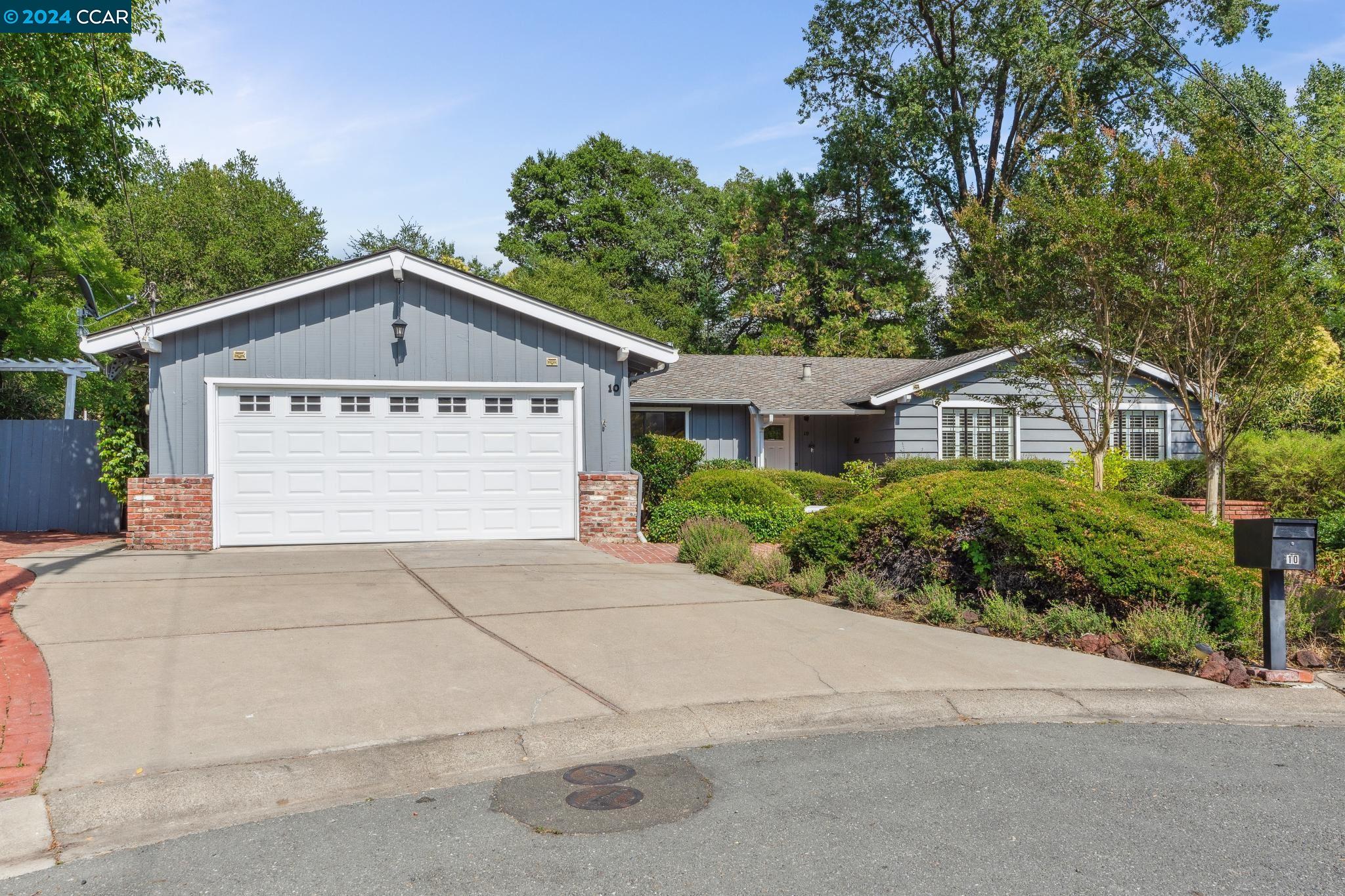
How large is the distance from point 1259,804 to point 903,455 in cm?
1838

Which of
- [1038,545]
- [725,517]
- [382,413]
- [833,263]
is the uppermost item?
[833,263]

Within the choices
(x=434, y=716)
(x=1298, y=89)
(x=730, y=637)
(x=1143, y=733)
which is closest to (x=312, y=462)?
(x=730, y=637)

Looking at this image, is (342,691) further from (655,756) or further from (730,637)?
(730,637)

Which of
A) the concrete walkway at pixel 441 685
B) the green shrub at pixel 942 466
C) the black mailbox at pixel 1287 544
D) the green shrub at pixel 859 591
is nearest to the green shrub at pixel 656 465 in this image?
the green shrub at pixel 942 466

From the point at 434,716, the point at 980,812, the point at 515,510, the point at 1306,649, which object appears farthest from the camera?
the point at 515,510

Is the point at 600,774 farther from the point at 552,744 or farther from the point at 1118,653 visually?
the point at 1118,653

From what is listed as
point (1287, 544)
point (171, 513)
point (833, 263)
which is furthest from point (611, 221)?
point (1287, 544)

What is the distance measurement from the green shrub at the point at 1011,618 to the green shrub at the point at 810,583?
180cm

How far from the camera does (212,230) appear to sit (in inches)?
1515

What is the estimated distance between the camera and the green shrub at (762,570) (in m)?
10.6

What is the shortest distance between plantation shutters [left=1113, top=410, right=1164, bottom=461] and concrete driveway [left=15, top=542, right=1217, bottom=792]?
1639 cm

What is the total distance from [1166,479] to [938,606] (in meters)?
14.8

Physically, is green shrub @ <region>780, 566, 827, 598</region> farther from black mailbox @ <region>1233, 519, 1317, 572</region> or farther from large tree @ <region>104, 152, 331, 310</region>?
large tree @ <region>104, 152, 331, 310</region>

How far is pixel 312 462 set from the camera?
44.6 ft
